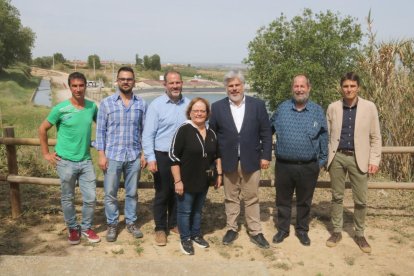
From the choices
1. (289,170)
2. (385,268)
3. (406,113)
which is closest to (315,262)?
(385,268)

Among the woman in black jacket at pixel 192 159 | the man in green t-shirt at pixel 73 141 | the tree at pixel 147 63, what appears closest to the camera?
the woman in black jacket at pixel 192 159

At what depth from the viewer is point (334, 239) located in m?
4.30

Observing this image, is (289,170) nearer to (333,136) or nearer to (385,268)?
(333,136)

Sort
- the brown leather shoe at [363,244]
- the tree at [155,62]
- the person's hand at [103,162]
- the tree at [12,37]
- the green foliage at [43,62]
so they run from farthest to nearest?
the tree at [155,62] < the green foliage at [43,62] < the tree at [12,37] < the brown leather shoe at [363,244] < the person's hand at [103,162]

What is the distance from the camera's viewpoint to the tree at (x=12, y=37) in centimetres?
4641

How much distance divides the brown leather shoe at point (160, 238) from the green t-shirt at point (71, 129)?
1.16 m

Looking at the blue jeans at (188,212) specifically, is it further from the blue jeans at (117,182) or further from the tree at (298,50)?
the tree at (298,50)

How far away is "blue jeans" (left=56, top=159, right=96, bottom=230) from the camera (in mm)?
3945

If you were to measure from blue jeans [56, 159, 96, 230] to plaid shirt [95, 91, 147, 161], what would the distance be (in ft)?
0.92

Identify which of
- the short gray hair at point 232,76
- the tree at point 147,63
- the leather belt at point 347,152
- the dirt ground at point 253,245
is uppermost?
the tree at point 147,63

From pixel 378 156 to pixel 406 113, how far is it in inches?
119

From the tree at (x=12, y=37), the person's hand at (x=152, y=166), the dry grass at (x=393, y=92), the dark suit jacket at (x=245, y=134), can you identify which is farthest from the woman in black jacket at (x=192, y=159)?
the tree at (x=12, y=37)

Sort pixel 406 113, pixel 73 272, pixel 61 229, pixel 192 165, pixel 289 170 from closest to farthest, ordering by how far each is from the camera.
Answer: pixel 73 272
pixel 192 165
pixel 289 170
pixel 61 229
pixel 406 113

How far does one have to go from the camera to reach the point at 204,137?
3.84 m
